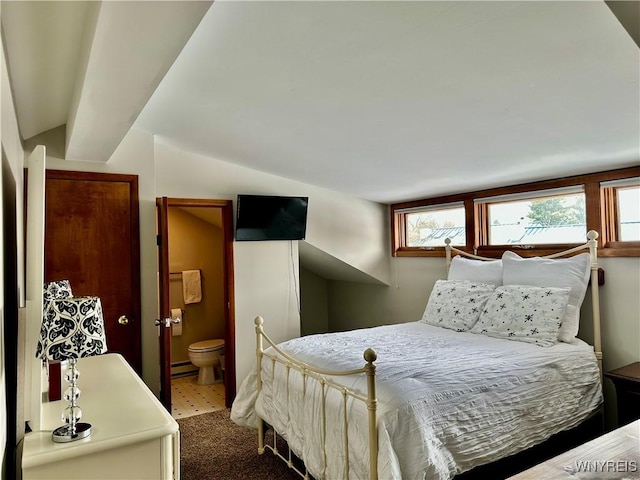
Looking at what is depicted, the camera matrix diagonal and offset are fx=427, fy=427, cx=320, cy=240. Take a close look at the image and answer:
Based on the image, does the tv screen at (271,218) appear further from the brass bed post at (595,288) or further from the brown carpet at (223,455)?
the brass bed post at (595,288)

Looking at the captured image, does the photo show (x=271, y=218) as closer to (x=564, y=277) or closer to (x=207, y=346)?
(x=207, y=346)

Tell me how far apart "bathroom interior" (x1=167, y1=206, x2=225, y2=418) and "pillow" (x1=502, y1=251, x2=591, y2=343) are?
2.98m

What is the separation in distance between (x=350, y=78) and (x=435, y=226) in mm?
2730

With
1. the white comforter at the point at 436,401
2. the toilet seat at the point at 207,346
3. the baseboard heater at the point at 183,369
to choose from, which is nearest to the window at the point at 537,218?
the white comforter at the point at 436,401

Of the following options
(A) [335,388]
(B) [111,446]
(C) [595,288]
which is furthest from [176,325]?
(C) [595,288]

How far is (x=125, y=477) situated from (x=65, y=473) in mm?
A: 167

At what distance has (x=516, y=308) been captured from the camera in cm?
301

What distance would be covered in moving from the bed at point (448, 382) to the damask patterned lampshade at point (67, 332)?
1.11m

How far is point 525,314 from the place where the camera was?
2945mm

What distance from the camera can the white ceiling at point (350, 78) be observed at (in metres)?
1.45

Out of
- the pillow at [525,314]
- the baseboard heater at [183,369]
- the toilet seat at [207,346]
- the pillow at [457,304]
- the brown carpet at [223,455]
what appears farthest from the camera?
the baseboard heater at [183,369]

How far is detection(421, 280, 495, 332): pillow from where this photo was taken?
328 cm

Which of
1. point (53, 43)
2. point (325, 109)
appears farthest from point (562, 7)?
point (53, 43)

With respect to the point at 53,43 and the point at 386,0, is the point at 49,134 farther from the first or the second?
the point at 386,0
